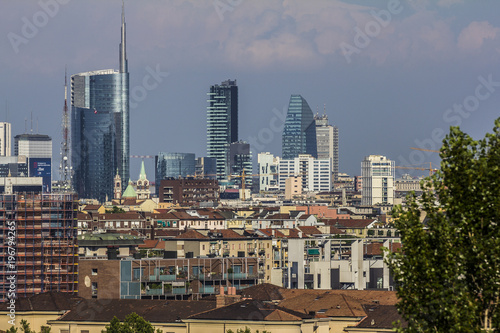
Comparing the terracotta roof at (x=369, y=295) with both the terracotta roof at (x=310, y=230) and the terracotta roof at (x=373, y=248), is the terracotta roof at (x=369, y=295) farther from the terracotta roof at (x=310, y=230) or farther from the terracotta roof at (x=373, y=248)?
the terracotta roof at (x=310, y=230)

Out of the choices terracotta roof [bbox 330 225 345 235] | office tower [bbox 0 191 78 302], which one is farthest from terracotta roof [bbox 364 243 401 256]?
terracotta roof [bbox 330 225 345 235]

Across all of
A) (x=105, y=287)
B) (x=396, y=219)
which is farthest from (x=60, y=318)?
(x=396, y=219)

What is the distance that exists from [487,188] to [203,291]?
64.1m

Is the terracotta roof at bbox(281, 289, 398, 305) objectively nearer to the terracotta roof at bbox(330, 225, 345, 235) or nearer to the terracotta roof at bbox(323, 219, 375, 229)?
the terracotta roof at bbox(330, 225, 345, 235)

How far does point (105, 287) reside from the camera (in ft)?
297

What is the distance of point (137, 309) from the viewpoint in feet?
236

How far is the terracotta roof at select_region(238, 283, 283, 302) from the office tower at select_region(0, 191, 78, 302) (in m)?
16.0

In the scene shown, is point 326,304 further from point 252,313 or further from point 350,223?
point 350,223

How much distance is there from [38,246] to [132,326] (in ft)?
96.6

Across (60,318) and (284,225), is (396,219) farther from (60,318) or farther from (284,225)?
(284,225)

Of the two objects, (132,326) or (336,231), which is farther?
(336,231)

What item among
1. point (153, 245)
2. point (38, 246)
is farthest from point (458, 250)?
point (153, 245)

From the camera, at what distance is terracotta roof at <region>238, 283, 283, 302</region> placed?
77.3m

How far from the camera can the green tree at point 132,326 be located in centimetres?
6538
